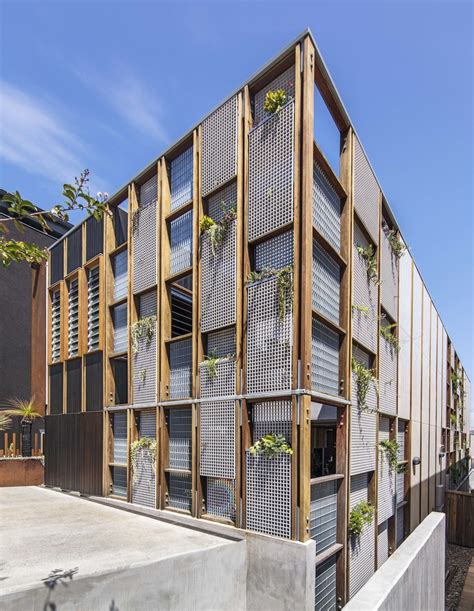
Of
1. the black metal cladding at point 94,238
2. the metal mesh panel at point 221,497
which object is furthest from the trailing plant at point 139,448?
the black metal cladding at point 94,238

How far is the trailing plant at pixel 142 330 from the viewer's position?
907cm

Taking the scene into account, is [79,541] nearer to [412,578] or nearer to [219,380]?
[219,380]

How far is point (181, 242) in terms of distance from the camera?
8859 mm

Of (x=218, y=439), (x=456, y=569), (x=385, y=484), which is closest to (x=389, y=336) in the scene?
(x=385, y=484)

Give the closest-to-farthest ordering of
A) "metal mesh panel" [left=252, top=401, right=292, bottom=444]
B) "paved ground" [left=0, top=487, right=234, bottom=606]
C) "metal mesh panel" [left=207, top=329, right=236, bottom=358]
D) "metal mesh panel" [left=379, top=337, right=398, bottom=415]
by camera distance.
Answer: "paved ground" [left=0, top=487, right=234, bottom=606] < "metal mesh panel" [left=252, top=401, right=292, bottom=444] < "metal mesh panel" [left=207, top=329, right=236, bottom=358] < "metal mesh panel" [left=379, top=337, right=398, bottom=415]

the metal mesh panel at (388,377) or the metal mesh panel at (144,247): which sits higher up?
the metal mesh panel at (144,247)

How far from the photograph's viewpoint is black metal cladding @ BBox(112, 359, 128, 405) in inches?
397

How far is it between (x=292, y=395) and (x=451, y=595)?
11903mm

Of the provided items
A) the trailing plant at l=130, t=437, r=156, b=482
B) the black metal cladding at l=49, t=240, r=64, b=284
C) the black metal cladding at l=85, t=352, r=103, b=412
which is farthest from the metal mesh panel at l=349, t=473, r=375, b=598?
the black metal cladding at l=49, t=240, r=64, b=284

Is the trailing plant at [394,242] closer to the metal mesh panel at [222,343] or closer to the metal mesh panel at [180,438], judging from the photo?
the metal mesh panel at [222,343]

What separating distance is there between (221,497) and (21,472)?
26.8 ft

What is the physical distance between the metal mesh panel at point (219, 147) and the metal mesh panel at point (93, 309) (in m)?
4.56

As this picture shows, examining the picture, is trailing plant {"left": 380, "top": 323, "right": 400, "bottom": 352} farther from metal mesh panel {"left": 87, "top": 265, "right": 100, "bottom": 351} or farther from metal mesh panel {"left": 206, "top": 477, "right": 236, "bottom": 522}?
metal mesh panel {"left": 87, "top": 265, "right": 100, "bottom": 351}

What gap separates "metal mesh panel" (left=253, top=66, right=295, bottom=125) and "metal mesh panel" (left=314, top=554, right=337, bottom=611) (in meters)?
7.80
